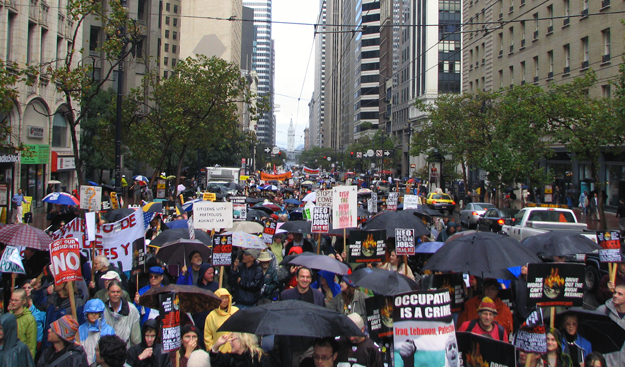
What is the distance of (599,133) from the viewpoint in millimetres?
24594

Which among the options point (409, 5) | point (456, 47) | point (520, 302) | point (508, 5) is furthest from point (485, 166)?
point (409, 5)

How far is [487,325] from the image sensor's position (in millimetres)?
6117

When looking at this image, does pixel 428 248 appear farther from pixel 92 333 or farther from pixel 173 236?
pixel 92 333

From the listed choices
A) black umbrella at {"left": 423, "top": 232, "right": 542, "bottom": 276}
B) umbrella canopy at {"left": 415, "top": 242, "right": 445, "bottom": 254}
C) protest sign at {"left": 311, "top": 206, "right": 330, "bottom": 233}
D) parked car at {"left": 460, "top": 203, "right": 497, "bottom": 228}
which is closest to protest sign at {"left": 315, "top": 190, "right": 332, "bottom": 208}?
protest sign at {"left": 311, "top": 206, "right": 330, "bottom": 233}

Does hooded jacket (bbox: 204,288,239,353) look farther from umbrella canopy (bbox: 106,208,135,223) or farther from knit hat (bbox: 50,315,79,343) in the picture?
umbrella canopy (bbox: 106,208,135,223)

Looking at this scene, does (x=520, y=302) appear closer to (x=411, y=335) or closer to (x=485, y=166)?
(x=411, y=335)

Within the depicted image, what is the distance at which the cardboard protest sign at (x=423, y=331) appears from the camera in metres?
4.92

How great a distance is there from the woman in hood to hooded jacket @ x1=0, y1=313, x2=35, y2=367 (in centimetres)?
55

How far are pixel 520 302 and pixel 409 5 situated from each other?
79.2m

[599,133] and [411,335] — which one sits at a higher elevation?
[599,133]

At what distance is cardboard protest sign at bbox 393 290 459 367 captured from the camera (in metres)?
4.92

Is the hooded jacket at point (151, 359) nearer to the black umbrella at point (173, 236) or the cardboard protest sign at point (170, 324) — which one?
the cardboard protest sign at point (170, 324)

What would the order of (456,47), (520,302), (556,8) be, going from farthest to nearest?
(456,47) < (556,8) < (520,302)

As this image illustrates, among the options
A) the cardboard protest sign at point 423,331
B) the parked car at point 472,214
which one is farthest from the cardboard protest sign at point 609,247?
the parked car at point 472,214
